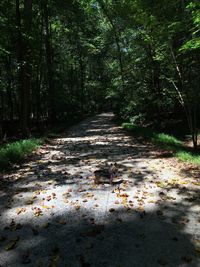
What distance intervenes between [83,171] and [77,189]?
1.76 m

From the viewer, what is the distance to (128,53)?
26.6 m

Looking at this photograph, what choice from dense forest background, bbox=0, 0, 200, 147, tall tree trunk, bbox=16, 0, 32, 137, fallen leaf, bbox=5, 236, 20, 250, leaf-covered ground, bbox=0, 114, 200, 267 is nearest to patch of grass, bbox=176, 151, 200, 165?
leaf-covered ground, bbox=0, 114, 200, 267

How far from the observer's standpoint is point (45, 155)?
1162 cm

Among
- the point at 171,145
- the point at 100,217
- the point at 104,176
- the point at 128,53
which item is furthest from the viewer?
the point at 128,53

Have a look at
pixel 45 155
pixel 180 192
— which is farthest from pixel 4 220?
pixel 45 155

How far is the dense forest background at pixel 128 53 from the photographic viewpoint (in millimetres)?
11523

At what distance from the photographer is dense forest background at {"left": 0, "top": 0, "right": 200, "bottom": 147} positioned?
11.5 meters

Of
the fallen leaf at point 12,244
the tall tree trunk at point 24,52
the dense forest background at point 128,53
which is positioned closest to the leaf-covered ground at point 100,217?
the fallen leaf at point 12,244

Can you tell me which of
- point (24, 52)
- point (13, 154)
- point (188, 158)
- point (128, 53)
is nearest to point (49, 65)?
point (128, 53)

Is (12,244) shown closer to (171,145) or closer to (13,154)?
(13,154)

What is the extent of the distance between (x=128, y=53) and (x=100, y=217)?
75.3 feet

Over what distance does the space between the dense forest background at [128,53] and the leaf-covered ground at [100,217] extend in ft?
13.1

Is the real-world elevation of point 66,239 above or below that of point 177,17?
below

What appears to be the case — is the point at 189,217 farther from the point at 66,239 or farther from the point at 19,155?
the point at 19,155
